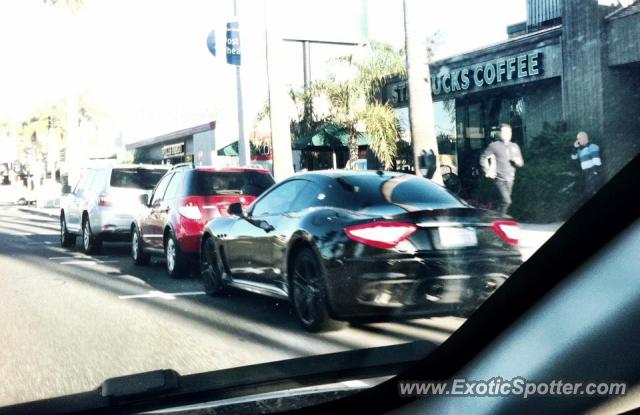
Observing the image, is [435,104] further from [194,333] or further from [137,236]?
[137,236]

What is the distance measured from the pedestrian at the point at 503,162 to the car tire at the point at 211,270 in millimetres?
3103

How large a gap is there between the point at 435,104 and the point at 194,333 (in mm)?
2059

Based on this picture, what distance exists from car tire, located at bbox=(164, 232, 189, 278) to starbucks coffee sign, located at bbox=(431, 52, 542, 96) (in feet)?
16.2

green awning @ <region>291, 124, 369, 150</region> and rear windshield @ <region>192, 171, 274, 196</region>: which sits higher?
green awning @ <region>291, 124, 369, 150</region>

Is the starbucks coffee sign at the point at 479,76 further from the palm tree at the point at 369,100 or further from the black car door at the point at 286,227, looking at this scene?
the black car door at the point at 286,227

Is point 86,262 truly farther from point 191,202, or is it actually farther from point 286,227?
point 286,227

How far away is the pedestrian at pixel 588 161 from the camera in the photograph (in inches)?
62.2

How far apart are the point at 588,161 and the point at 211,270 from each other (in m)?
4.31

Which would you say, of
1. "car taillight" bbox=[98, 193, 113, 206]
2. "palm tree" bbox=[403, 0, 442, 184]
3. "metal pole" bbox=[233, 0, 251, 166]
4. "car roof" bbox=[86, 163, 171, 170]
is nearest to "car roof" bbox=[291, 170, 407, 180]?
"palm tree" bbox=[403, 0, 442, 184]

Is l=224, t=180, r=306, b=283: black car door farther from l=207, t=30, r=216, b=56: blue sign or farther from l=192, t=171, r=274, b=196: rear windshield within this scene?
l=207, t=30, r=216, b=56: blue sign

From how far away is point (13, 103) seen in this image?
9.11 ft

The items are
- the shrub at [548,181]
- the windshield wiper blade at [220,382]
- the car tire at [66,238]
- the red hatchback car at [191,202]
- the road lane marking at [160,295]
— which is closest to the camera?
the shrub at [548,181]

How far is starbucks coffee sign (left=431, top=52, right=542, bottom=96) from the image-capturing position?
6.35 ft

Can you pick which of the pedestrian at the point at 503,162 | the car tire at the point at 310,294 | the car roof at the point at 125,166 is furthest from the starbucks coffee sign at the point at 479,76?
the car roof at the point at 125,166
